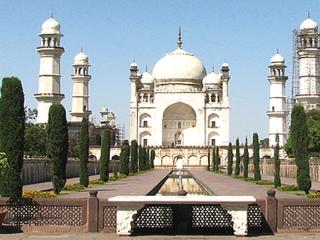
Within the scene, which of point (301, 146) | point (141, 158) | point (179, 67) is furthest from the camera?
point (179, 67)

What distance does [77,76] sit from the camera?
62.2m

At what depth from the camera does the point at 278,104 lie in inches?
2313

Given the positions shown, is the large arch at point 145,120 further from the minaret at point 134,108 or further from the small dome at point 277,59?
the small dome at point 277,59

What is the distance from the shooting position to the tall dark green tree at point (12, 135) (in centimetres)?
979

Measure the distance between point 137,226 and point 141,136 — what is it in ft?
182

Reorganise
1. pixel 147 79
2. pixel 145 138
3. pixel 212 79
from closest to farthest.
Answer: pixel 145 138
pixel 212 79
pixel 147 79

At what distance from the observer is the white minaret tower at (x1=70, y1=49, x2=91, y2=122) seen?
62.0m

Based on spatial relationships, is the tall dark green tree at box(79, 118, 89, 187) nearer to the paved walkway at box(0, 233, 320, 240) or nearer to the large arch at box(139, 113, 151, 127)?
the paved walkway at box(0, 233, 320, 240)

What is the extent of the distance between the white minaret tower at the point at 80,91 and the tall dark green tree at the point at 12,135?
170 feet

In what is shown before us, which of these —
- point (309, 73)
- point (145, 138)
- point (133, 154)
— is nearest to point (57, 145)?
point (133, 154)

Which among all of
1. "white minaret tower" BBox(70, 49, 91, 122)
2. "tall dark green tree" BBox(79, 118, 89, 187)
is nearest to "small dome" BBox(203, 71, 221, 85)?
"white minaret tower" BBox(70, 49, 91, 122)

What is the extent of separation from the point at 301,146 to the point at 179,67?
49.3 meters

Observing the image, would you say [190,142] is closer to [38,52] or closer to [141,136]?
[141,136]

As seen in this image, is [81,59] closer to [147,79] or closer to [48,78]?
[147,79]
